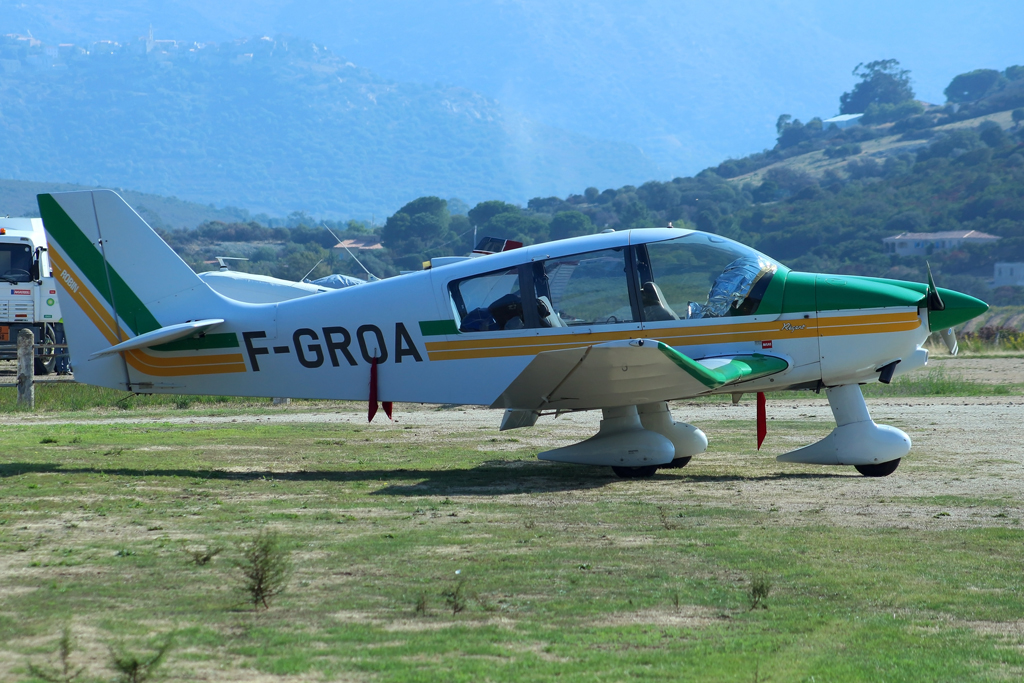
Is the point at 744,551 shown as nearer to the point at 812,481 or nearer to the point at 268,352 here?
the point at 812,481

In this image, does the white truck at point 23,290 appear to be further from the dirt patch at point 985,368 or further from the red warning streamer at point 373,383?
the dirt patch at point 985,368

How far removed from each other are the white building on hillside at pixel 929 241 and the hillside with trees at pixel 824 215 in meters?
1.33

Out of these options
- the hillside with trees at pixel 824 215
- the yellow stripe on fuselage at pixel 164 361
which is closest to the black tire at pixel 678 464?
the yellow stripe on fuselage at pixel 164 361

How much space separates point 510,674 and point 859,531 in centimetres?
369

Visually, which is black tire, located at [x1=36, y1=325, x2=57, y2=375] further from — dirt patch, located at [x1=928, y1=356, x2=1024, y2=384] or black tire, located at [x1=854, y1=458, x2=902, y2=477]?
black tire, located at [x1=854, y1=458, x2=902, y2=477]

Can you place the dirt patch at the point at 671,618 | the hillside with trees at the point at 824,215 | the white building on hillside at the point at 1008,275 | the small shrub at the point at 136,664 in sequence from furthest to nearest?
the hillside with trees at the point at 824,215 < the white building on hillside at the point at 1008,275 < the dirt patch at the point at 671,618 < the small shrub at the point at 136,664

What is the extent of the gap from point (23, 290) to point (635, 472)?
2394cm

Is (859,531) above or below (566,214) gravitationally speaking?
below

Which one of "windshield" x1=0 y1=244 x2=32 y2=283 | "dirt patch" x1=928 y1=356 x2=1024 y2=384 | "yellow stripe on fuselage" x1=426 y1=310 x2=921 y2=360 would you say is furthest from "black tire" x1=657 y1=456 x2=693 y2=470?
"windshield" x1=0 y1=244 x2=32 y2=283

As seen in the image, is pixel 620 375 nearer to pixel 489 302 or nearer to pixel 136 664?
pixel 489 302

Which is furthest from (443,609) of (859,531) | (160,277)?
(160,277)

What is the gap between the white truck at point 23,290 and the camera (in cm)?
2877

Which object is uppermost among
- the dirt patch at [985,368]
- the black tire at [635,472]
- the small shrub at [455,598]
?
the small shrub at [455,598]

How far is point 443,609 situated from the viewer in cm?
527
